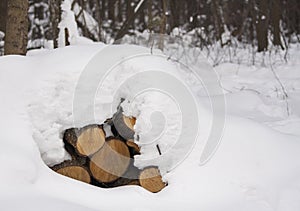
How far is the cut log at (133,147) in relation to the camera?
8.03ft

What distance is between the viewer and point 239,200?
2.21 m

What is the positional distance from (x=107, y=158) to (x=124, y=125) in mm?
229

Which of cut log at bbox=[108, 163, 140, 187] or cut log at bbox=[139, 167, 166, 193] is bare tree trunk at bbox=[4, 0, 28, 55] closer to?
cut log at bbox=[108, 163, 140, 187]

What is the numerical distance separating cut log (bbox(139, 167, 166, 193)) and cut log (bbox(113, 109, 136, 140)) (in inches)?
9.3

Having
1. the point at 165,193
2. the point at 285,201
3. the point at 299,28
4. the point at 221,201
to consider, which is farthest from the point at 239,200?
the point at 299,28

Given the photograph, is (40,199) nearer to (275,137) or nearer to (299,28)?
(275,137)

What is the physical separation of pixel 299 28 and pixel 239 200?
35.8 ft

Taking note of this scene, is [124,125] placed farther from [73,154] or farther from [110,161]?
[73,154]

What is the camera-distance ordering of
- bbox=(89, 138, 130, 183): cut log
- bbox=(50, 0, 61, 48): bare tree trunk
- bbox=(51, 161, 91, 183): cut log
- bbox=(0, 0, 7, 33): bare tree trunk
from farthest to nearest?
bbox=(0, 0, 7, 33): bare tree trunk → bbox=(50, 0, 61, 48): bare tree trunk → bbox=(89, 138, 130, 183): cut log → bbox=(51, 161, 91, 183): cut log

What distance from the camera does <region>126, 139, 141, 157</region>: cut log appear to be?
2447mm

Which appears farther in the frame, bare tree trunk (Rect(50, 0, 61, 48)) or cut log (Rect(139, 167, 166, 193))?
bare tree trunk (Rect(50, 0, 61, 48))

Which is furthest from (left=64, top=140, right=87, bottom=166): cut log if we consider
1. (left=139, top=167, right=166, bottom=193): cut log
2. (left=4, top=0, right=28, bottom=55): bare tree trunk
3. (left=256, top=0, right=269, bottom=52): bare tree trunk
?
(left=256, top=0, right=269, bottom=52): bare tree trunk

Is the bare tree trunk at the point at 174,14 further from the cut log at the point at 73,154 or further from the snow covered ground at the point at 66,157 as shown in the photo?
the cut log at the point at 73,154

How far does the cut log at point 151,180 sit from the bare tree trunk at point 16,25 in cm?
148
